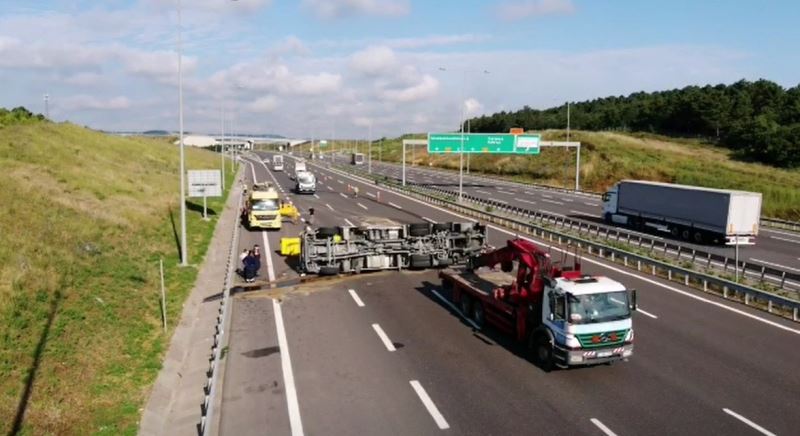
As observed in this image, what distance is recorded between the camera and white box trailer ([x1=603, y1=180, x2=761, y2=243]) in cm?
3575

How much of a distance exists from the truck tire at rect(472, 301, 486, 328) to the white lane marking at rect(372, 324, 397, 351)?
3.27m

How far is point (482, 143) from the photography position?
66812 mm

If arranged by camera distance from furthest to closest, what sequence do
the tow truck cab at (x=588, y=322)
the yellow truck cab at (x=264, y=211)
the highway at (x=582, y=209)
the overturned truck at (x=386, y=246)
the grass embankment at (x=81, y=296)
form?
the yellow truck cab at (x=264, y=211) < the highway at (x=582, y=209) < the overturned truck at (x=386, y=246) < the tow truck cab at (x=588, y=322) < the grass embankment at (x=81, y=296)

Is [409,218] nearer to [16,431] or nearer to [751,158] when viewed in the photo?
[16,431]

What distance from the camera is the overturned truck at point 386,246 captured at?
84.8ft

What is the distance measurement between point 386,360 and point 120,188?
1425 inches

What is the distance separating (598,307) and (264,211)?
28.6 metres

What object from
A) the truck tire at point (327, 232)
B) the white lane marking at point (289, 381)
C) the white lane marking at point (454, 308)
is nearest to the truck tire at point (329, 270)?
the truck tire at point (327, 232)

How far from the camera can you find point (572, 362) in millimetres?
14531

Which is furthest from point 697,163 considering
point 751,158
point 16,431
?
point 16,431

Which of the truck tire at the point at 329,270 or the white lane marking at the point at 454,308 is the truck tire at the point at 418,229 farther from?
the white lane marking at the point at 454,308

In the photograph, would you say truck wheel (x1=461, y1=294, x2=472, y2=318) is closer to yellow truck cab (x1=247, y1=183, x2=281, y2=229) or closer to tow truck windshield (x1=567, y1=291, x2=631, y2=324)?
tow truck windshield (x1=567, y1=291, x2=631, y2=324)

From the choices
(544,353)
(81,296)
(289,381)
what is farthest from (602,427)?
(81,296)

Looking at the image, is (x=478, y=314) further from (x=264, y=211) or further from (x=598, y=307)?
(x=264, y=211)
